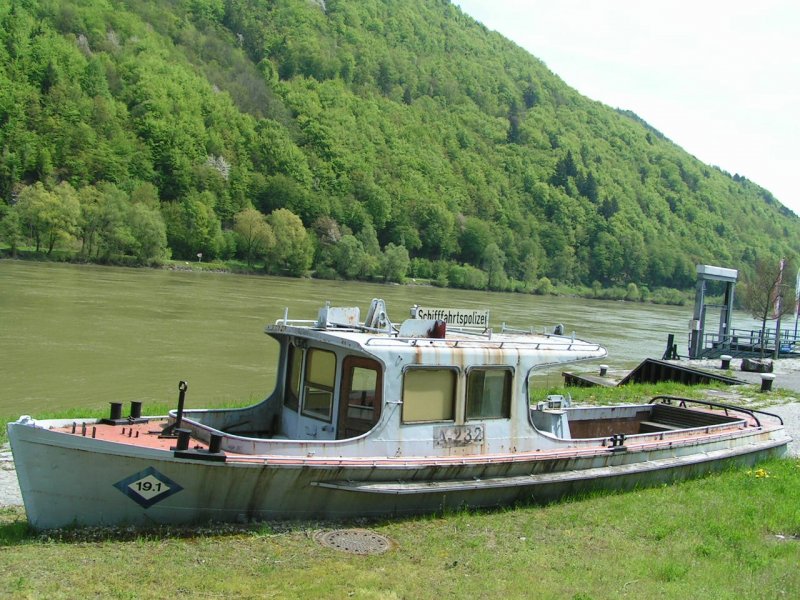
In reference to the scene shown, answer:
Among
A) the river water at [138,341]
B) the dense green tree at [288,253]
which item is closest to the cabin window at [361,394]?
the river water at [138,341]

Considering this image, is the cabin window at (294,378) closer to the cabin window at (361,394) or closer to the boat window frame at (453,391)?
the cabin window at (361,394)

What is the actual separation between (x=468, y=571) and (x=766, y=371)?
72.4 feet

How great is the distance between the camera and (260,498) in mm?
8492

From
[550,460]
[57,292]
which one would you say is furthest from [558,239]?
[550,460]

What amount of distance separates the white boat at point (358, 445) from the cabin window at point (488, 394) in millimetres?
19

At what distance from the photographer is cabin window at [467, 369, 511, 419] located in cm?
986

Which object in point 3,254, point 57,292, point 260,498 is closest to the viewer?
point 260,498

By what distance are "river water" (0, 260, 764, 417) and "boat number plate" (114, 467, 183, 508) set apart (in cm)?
793

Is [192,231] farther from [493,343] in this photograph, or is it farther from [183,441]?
[183,441]

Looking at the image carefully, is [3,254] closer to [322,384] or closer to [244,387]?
[244,387]

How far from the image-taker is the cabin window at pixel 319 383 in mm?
9648

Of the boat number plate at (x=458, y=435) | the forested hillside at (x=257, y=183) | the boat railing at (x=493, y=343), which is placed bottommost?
the boat number plate at (x=458, y=435)

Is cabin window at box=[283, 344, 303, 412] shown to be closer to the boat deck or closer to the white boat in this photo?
the white boat

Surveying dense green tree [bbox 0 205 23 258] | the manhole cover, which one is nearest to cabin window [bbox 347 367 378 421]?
the manhole cover
